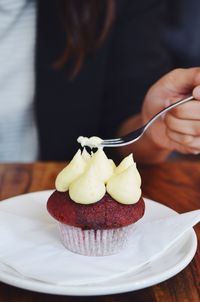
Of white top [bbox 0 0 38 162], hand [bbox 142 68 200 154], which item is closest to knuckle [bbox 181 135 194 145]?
hand [bbox 142 68 200 154]

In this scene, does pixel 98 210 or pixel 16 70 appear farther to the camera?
pixel 16 70

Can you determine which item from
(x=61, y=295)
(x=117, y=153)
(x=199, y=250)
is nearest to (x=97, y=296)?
(x=61, y=295)

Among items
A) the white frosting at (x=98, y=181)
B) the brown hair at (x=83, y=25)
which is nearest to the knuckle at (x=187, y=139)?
the white frosting at (x=98, y=181)

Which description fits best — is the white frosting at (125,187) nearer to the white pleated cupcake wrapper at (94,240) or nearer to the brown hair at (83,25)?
the white pleated cupcake wrapper at (94,240)

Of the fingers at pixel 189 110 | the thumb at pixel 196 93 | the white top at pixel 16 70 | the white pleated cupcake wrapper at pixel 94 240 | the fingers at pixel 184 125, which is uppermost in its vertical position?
the thumb at pixel 196 93

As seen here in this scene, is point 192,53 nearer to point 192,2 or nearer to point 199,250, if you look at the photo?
point 192,2

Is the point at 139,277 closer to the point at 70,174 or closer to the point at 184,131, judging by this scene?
the point at 70,174

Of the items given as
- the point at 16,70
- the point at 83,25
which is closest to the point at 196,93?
the point at 83,25
